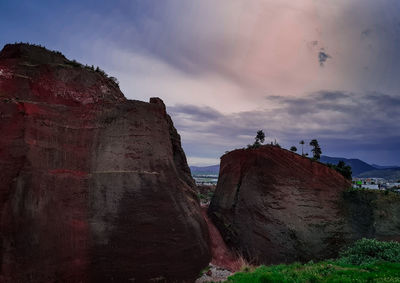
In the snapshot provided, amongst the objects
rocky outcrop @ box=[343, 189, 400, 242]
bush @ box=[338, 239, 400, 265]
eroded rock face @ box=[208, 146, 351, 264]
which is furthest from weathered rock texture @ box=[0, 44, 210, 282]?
rocky outcrop @ box=[343, 189, 400, 242]

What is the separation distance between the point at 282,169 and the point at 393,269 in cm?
871

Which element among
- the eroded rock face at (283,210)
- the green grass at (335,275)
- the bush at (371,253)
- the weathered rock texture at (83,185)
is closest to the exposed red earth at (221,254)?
the eroded rock face at (283,210)

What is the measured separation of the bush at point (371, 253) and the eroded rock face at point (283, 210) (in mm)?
2651

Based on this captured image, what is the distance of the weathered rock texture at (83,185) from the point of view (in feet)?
33.7

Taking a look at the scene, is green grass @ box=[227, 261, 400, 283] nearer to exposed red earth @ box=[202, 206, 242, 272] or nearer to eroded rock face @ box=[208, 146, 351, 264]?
exposed red earth @ box=[202, 206, 242, 272]

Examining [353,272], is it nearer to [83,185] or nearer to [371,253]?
[371,253]

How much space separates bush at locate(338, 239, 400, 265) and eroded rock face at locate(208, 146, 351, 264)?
8.70 ft

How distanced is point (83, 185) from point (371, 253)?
45.8 feet

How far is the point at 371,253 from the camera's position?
1366 cm

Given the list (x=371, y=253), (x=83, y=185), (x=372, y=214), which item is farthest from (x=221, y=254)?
(x=83, y=185)

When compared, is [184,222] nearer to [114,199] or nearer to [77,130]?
[114,199]

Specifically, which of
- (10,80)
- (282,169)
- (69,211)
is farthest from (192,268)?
(10,80)

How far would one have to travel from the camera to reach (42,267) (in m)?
10.0

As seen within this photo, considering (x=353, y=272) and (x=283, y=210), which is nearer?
(x=353, y=272)
